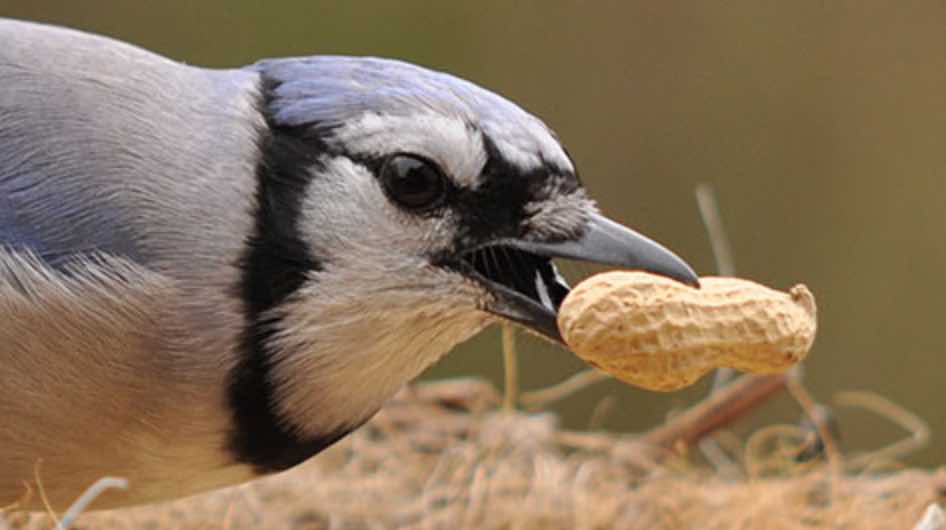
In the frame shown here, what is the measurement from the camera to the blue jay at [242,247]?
128 cm

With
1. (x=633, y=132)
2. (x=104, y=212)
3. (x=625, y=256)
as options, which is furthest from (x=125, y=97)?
(x=633, y=132)

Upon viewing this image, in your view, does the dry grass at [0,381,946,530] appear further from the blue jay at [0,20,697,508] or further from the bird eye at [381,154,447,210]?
the bird eye at [381,154,447,210]

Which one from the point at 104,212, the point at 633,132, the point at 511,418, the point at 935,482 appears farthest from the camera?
the point at 633,132

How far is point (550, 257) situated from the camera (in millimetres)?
1334

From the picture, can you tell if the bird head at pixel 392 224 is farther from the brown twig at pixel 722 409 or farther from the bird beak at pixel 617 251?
the brown twig at pixel 722 409

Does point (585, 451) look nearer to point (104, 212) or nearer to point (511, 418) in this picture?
point (511, 418)

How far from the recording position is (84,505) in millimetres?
1316

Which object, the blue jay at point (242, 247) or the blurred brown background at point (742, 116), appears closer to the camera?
the blue jay at point (242, 247)

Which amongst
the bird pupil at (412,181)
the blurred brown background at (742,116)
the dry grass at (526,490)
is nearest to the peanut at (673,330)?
the bird pupil at (412,181)

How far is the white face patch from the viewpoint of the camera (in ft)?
4.23

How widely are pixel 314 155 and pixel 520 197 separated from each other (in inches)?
5.8

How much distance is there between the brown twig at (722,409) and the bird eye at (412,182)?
0.54m

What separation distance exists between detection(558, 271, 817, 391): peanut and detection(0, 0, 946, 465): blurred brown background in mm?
1404

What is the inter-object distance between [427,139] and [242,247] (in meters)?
0.15
